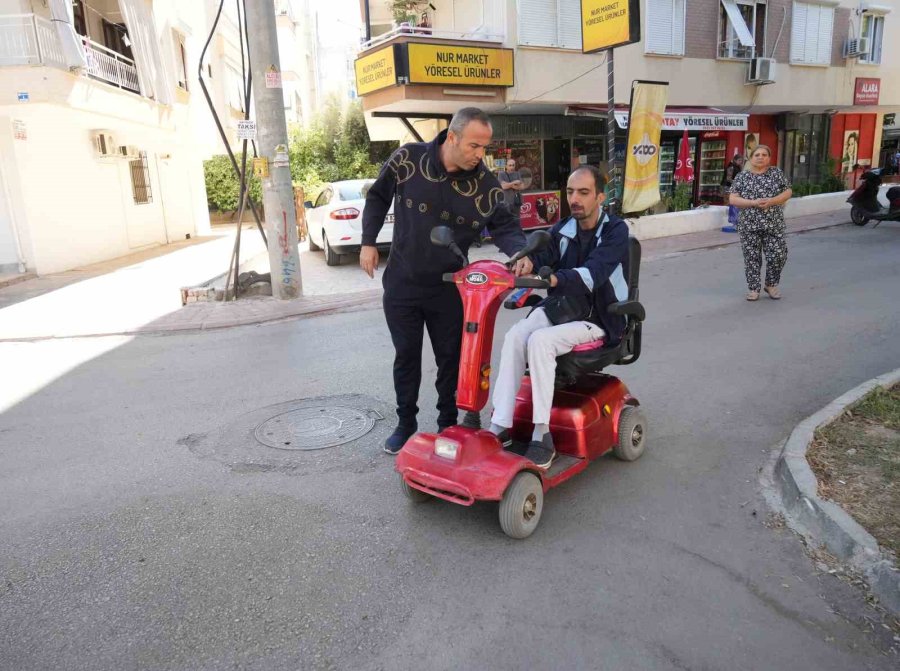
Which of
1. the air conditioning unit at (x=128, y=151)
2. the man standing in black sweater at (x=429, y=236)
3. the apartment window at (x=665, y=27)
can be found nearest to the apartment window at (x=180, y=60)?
the air conditioning unit at (x=128, y=151)

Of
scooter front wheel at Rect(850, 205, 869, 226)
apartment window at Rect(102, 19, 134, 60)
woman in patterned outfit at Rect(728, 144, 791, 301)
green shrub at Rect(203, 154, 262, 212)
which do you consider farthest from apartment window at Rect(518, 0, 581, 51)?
green shrub at Rect(203, 154, 262, 212)

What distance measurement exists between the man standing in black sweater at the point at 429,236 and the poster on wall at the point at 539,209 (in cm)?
1151

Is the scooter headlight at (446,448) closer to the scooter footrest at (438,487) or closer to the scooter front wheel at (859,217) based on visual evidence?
the scooter footrest at (438,487)

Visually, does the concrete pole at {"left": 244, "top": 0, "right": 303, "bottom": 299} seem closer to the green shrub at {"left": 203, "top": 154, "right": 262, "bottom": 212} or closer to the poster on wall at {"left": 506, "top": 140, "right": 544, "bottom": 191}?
the poster on wall at {"left": 506, "top": 140, "right": 544, "bottom": 191}

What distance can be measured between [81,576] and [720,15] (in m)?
20.5

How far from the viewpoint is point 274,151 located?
8.90 m

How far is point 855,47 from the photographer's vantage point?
2123cm

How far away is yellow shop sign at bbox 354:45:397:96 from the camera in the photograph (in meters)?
13.3

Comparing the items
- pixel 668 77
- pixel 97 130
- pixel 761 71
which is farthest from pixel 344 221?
pixel 761 71

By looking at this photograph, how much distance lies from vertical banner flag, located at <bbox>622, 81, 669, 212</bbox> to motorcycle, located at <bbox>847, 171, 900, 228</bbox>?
15.6 ft

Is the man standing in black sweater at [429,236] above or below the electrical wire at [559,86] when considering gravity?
below

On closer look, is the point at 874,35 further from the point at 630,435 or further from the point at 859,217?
the point at 630,435

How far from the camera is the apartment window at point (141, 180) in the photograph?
1780 centimetres

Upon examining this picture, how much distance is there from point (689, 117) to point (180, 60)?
15.2m
